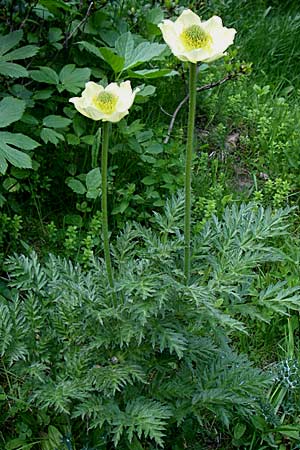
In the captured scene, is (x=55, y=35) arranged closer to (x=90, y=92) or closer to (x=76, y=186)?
(x=76, y=186)

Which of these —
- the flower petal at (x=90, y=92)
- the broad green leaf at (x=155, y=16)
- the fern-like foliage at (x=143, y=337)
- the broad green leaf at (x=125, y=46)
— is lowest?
the fern-like foliage at (x=143, y=337)

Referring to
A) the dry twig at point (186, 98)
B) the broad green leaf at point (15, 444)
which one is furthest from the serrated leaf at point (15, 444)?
the dry twig at point (186, 98)

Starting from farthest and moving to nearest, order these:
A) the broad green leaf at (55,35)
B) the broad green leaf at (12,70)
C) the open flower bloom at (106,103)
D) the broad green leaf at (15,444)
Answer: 1. the broad green leaf at (55,35)
2. the broad green leaf at (12,70)
3. the broad green leaf at (15,444)
4. the open flower bloom at (106,103)

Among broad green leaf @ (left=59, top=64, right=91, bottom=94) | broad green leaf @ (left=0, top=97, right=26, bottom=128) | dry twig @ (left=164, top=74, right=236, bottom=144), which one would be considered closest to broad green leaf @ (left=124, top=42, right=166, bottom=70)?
broad green leaf @ (left=59, top=64, right=91, bottom=94)

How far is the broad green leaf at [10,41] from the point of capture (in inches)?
95.3

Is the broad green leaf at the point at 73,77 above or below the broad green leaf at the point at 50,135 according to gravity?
above

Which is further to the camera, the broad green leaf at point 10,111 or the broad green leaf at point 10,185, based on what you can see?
the broad green leaf at point 10,185

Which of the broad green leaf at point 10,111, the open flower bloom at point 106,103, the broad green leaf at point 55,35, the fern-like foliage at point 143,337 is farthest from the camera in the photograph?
the broad green leaf at point 55,35

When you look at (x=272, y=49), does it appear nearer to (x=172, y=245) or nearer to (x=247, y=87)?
(x=247, y=87)

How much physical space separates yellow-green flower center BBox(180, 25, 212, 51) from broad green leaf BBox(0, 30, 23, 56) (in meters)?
0.98

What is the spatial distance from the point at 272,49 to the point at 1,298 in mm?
2332

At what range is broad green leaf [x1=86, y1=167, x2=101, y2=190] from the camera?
2.58m

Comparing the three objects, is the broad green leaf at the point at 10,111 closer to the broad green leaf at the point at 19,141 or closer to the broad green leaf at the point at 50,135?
the broad green leaf at the point at 19,141

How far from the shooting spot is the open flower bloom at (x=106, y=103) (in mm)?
1575
